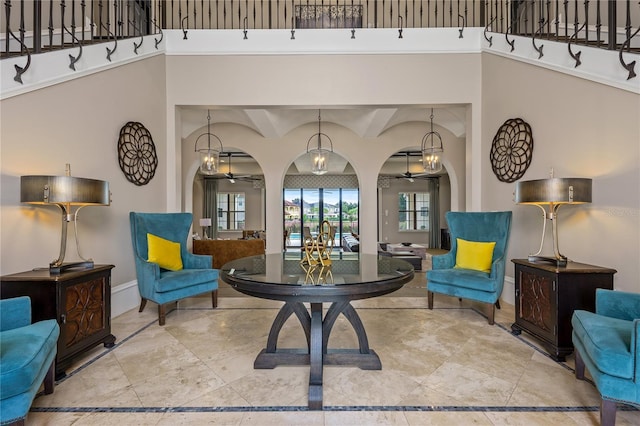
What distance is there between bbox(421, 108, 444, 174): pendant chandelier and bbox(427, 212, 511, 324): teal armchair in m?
1.93

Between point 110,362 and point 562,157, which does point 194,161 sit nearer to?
point 110,362

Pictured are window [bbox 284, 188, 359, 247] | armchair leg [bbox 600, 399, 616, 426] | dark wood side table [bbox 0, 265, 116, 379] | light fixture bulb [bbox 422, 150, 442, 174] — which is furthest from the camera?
window [bbox 284, 188, 359, 247]

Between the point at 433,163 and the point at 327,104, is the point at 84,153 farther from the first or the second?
the point at 433,163

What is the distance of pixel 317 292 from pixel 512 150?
3044 mm

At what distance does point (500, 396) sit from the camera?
190cm

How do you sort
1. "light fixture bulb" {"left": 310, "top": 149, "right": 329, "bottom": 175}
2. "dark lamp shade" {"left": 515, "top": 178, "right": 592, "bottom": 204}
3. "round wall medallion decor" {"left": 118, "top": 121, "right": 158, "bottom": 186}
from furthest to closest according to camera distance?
"light fixture bulb" {"left": 310, "top": 149, "right": 329, "bottom": 175} → "round wall medallion decor" {"left": 118, "top": 121, "right": 158, "bottom": 186} → "dark lamp shade" {"left": 515, "top": 178, "right": 592, "bottom": 204}

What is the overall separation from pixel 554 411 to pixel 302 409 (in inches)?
55.4

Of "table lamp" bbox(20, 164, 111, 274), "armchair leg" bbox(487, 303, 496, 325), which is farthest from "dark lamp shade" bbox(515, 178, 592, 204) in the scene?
"table lamp" bbox(20, 164, 111, 274)

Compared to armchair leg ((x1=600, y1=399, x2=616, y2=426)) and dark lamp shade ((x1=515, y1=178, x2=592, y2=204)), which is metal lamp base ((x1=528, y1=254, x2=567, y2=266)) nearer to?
dark lamp shade ((x1=515, y1=178, x2=592, y2=204))

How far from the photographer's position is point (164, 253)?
11.0 ft

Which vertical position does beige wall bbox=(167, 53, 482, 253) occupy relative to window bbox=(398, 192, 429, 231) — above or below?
above

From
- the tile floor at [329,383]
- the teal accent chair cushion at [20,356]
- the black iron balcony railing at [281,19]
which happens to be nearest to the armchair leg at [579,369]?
the tile floor at [329,383]

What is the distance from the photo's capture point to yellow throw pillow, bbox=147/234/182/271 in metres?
3.29

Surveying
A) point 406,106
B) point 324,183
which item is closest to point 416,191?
point 324,183
